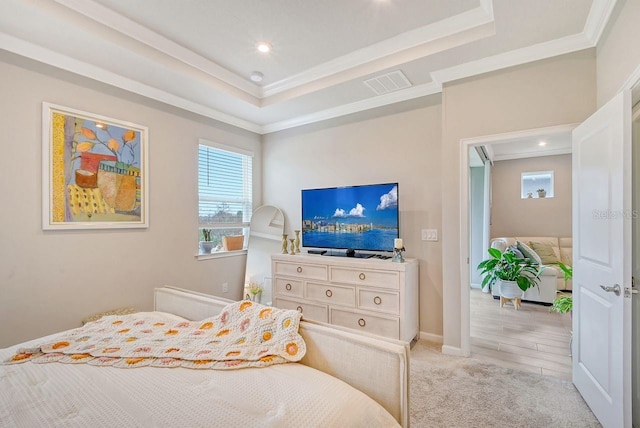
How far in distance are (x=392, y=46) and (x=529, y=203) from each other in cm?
483

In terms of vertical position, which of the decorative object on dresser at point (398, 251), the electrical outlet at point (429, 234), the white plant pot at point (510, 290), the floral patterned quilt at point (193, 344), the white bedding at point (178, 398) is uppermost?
the electrical outlet at point (429, 234)

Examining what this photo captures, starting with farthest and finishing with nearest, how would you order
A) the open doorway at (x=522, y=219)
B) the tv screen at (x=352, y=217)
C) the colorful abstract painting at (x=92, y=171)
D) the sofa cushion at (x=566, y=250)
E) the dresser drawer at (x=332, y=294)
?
the sofa cushion at (x=566, y=250) < the open doorway at (x=522, y=219) < the tv screen at (x=352, y=217) < the dresser drawer at (x=332, y=294) < the colorful abstract painting at (x=92, y=171)

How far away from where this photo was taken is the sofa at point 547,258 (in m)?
4.32

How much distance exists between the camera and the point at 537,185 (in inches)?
227

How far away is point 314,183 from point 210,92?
161 cm

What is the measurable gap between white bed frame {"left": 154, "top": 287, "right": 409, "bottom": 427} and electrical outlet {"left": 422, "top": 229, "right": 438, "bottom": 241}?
196 cm

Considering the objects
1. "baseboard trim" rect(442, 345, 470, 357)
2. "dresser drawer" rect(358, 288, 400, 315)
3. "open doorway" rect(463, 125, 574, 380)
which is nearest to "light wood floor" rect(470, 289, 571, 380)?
"open doorway" rect(463, 125, 574, 380)

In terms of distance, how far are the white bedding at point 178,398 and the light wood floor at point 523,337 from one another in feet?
7.11

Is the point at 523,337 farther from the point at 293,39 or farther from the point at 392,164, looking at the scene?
the point at 293,39

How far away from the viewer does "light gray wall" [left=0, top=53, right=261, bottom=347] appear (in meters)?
2.24

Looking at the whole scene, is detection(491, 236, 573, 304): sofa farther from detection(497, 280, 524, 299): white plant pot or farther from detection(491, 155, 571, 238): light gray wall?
detection(497, 280, 524, 299): white plant pot

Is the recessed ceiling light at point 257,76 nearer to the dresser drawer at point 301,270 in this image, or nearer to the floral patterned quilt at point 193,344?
the dresser drawer at point 301,270

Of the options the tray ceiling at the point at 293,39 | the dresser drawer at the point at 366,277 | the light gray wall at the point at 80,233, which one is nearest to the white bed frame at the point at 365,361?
the dresser drawer at the point at 366,277

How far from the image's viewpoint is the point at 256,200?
14.2 feet
